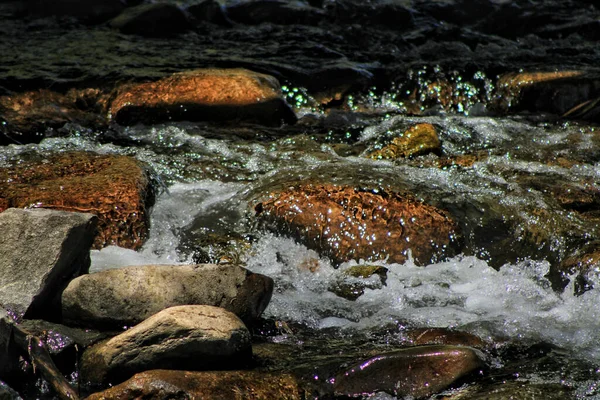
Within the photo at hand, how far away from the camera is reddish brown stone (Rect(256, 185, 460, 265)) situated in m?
5.02

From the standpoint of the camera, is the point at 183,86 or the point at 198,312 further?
the point at 183,86

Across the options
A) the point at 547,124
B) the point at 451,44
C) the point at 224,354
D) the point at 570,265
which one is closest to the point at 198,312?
the point at 224,354

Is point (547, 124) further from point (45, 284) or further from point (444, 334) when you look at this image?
point (45, 284)

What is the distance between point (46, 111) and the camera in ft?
24.3

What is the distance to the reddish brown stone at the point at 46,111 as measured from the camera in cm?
702

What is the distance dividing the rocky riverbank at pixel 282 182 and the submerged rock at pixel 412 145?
2 cm

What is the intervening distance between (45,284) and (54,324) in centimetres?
20

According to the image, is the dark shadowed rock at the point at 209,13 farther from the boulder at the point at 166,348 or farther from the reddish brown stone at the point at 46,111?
the boulder at the point at 166,348

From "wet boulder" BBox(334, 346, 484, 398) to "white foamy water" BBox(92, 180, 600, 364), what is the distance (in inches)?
24.8

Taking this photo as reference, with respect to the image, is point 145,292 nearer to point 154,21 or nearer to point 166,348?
point 166,348

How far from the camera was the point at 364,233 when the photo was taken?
199 inches

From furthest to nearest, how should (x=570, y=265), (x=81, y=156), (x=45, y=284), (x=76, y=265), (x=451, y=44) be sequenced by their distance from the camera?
(x=451, y=44), (x=81, y=156), (x=570, y=265), (x=76, y=265), (x=45, y=284)

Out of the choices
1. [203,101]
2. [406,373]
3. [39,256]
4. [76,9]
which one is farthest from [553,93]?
[76,9]

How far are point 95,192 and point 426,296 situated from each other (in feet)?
7.45
